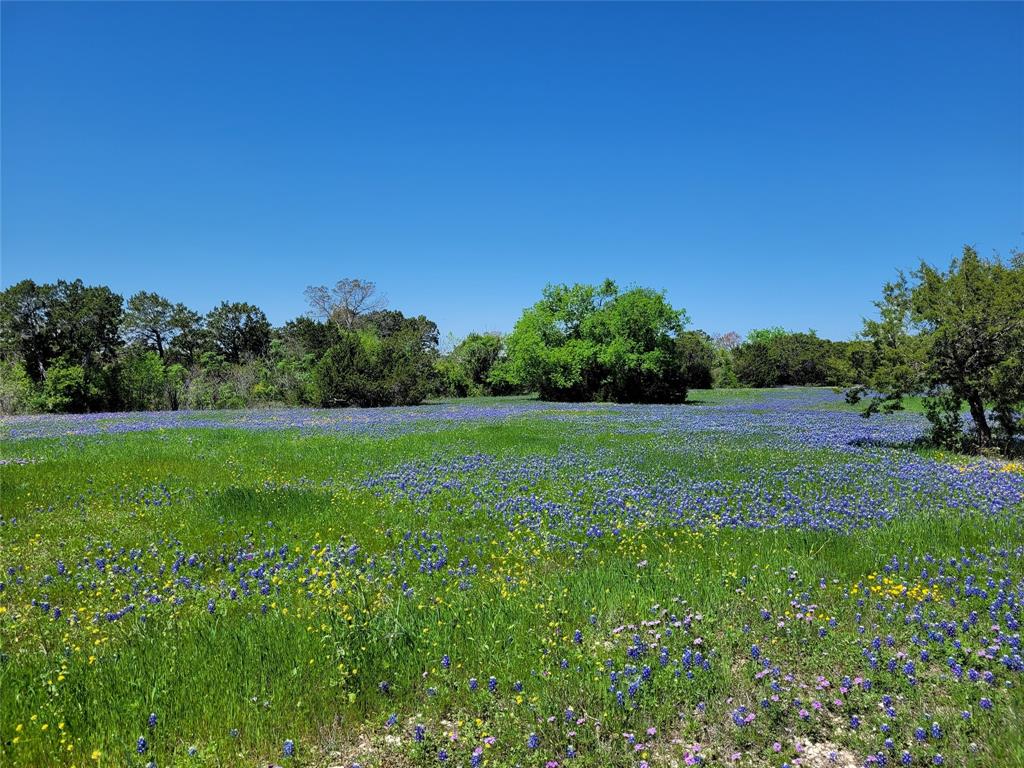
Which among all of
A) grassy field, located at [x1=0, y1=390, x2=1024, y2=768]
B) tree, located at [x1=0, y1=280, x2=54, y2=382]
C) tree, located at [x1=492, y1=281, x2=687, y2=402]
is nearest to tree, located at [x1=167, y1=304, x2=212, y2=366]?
tree, located at [x1=0, y1=280, x2=54, y2=382]

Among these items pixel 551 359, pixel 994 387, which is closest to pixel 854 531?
pixel 994 387

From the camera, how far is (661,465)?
39.9ft

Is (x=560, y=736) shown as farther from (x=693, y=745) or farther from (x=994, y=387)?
(x=994, y=387)

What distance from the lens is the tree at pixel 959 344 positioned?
13.3 meters

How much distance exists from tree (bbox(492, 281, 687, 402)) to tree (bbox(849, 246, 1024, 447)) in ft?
96.4

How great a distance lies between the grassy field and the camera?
349 centimetres

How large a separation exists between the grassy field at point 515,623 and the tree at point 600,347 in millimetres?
36130

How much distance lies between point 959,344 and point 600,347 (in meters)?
33.2

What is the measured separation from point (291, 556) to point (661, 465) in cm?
798

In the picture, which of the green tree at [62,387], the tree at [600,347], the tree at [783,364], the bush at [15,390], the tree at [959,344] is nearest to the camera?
the tree at [959,344]

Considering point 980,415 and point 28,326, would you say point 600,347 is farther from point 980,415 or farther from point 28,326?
point 28,326

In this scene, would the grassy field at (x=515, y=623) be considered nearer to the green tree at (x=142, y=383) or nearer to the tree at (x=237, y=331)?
the green tree at (x=142, y=383)

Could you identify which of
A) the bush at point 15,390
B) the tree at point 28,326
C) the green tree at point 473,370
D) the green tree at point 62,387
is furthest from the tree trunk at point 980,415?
the tree at point 28,326

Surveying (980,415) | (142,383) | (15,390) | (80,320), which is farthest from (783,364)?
(15,390)
